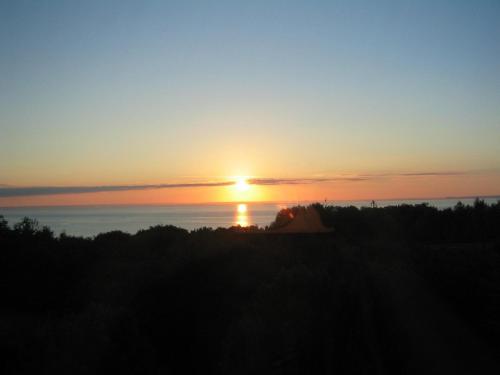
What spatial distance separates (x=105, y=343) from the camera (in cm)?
859

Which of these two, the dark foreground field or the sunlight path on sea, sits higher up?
the dark foreground field

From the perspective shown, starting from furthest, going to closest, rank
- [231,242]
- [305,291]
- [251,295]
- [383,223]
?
[383,223] → [231,242] → [251,295] → [305,291]

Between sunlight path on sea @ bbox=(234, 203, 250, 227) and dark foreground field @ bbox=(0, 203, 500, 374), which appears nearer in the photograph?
dark foreground field @ bbox=(0, 203, 500, 374)

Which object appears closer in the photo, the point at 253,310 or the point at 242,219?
the point at 253,310

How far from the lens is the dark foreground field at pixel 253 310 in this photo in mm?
8438

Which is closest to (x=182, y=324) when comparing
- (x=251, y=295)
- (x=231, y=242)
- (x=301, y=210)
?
(x=251, y=295)

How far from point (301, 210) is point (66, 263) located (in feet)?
44.9

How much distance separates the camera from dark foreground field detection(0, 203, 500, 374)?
8.44 metres

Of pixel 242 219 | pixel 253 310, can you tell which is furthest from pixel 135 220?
pixel 253 310

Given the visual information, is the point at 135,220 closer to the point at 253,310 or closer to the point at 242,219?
the point at 242,219

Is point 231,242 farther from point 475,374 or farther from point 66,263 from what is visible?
point 475,374

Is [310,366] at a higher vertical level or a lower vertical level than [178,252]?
lower

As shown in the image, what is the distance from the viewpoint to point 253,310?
10078 mm

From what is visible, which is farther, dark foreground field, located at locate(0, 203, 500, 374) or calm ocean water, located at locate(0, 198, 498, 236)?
calm ocean water, located at locate(0, 198, 498, 236)
